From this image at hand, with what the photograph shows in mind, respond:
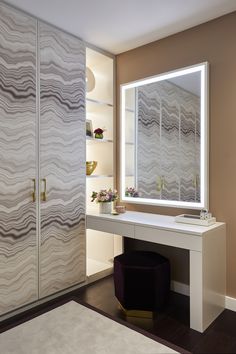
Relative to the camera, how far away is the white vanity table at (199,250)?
2105 mm

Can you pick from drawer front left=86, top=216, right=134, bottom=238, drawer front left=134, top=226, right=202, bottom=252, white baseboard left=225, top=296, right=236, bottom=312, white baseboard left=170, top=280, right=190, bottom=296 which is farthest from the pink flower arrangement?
white baseboard left=225, top=296, right=236, bottom=312

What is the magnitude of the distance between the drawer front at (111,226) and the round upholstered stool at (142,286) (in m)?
0.29

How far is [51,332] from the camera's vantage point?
2059mm

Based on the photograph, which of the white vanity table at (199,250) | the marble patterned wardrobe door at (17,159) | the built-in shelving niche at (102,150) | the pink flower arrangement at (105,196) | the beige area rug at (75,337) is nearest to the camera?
the beige area rug at (75,337)

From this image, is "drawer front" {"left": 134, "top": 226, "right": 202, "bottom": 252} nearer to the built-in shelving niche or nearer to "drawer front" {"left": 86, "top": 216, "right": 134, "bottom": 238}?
"drawer front" {"left": 86, "top": 216, "right": 134, "bottom": 238}

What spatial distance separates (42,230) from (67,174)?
594 millimetres

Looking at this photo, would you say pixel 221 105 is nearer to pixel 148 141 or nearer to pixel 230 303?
pixel 148 141

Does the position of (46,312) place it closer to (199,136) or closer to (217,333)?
(217,333)

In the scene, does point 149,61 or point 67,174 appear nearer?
point 67,174

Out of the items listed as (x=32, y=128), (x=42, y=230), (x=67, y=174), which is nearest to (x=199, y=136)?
(x=67, y=174)

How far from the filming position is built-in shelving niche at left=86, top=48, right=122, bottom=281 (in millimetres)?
3232

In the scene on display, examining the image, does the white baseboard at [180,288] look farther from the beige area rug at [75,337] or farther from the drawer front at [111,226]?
the beige area rug at [75,337]

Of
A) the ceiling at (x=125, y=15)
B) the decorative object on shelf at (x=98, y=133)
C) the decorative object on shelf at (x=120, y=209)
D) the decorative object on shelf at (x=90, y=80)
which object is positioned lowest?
the decorative object on shelf at (x=120, y=209)

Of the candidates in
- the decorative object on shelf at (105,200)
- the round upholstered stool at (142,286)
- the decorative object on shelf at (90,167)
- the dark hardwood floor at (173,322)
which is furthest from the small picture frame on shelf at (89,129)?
the dark hardwood floor at (173,322)
